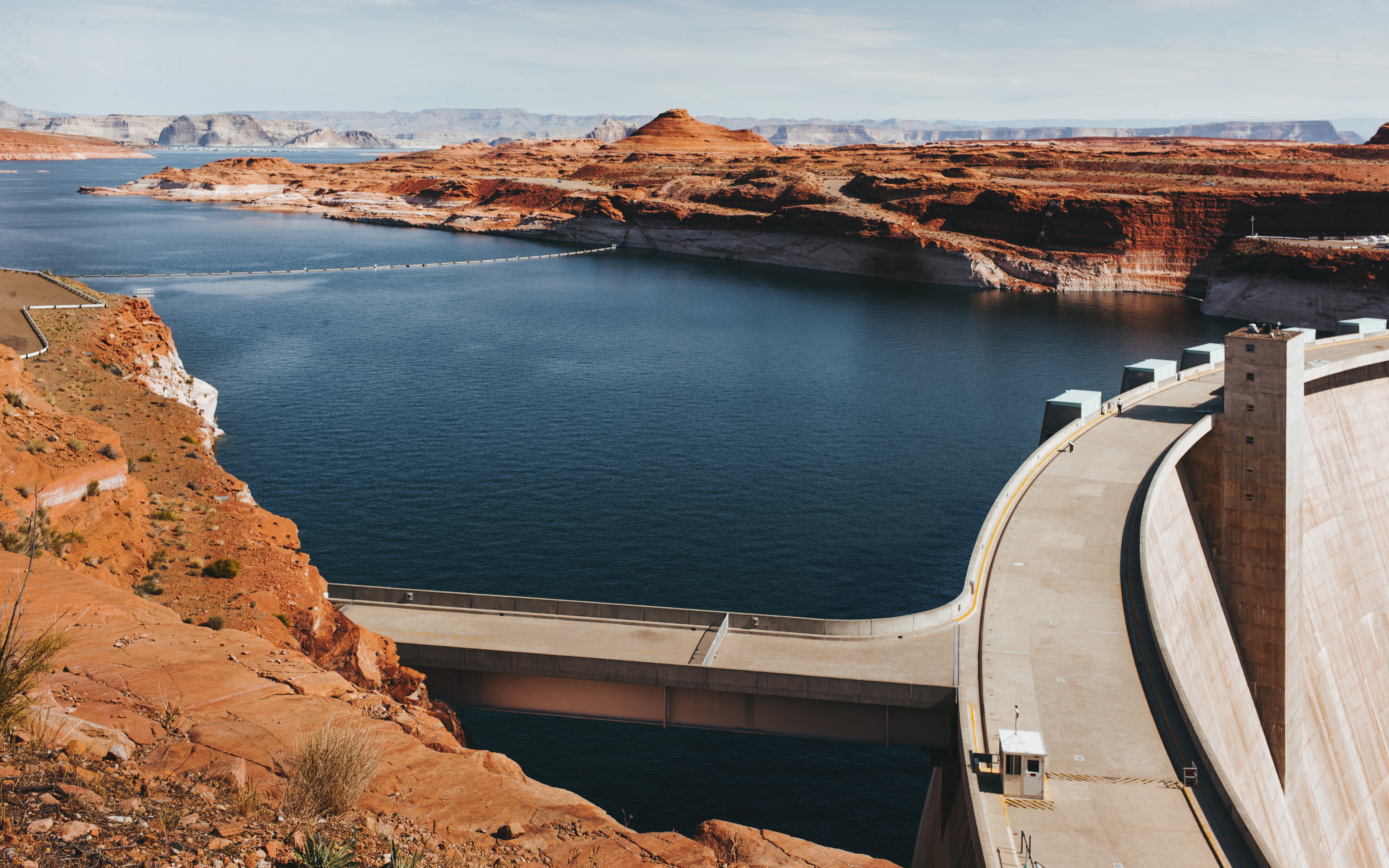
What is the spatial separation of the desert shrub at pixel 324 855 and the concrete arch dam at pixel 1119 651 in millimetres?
14197

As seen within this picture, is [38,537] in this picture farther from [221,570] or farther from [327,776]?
[327,776]

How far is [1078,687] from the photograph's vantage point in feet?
101

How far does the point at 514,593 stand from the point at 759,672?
1873 centimetres

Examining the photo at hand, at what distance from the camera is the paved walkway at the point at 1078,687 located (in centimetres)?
2350

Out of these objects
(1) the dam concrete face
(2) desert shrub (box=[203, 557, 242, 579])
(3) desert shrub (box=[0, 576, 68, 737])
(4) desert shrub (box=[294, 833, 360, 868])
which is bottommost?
(1) the dam concrete face

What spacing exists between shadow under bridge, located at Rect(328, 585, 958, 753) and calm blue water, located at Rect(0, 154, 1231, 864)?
389 cm

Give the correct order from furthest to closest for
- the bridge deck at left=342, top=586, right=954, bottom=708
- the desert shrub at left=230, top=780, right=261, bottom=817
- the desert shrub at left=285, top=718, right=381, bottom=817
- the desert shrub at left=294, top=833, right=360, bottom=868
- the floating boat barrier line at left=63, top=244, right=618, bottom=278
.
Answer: the floating boat barrier line at left=63, top=244, right=618, bottom=278, the bridge deck at left=342, top=586, right=954, bottom=708, the desert shrub at left=285, top=718, right=381, bottom=817, the desert shrub at left=230, top=780, right=261, bottom=817, the desert shrub at left=294, top=833, right=360, bottom=868

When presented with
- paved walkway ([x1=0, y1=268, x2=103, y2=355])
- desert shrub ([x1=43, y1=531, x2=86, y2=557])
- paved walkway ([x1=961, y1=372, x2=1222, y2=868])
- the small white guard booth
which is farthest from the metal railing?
paved walkway ([x1=0, y1=268, x2=103, y2=355])

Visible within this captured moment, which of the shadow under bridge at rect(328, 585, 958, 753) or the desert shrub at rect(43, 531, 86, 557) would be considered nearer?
the desert shrub at rect(43, 531, 86, 557)

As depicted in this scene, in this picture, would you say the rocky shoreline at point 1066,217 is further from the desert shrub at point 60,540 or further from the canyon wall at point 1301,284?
the desert shrub at point 60,540

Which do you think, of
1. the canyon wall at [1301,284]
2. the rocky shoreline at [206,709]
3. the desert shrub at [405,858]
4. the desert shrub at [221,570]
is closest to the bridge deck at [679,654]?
the rocky shoreline at [206,709]

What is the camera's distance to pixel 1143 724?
28.5 metres

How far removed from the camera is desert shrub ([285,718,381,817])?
51.0 feet

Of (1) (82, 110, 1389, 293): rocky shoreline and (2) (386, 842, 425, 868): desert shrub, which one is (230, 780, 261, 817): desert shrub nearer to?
(2) (386, 842, 425, 868): desert shrub
